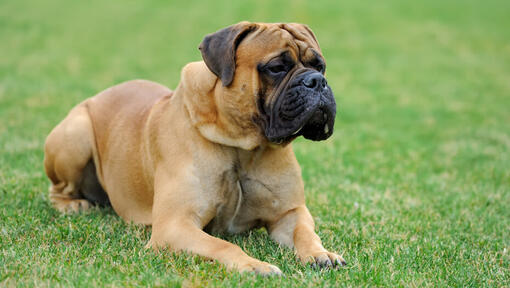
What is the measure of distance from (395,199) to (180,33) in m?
15.5

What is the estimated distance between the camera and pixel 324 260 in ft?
12.9

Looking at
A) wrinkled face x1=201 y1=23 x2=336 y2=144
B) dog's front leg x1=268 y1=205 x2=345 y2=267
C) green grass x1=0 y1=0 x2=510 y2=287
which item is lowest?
green grass x1=0 y1=0 x2=510 y2=287

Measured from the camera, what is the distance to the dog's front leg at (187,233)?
373cm

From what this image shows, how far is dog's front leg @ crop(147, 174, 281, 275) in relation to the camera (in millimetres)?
3727

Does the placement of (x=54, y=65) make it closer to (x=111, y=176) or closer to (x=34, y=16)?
(x=34, y=16)

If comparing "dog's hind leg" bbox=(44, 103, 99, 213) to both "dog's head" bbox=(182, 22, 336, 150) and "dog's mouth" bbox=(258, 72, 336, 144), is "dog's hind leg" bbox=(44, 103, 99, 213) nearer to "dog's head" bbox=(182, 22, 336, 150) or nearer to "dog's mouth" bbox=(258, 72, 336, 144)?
"dog's head" bbox=(182, 22, 336, 150)

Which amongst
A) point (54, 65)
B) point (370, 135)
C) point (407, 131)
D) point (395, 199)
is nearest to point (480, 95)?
point (407, 131)

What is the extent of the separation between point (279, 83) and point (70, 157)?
237 cm

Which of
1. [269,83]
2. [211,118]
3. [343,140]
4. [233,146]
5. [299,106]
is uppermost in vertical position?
[269,83]

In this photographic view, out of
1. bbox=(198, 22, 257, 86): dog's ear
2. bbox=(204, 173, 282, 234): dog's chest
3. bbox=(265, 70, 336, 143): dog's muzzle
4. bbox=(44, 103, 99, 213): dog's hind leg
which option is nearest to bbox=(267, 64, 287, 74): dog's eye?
bbox=(265, 70, 336, 143): dog's muzzle

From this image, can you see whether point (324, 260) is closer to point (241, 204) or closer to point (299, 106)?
point (241, 204)

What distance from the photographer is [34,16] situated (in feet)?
70.4

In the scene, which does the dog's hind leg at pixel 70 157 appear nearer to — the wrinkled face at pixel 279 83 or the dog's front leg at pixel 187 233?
the dog's front leg at pixel 187 233

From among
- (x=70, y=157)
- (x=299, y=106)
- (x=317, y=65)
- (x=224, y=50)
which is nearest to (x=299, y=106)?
(x=299, y=106)
